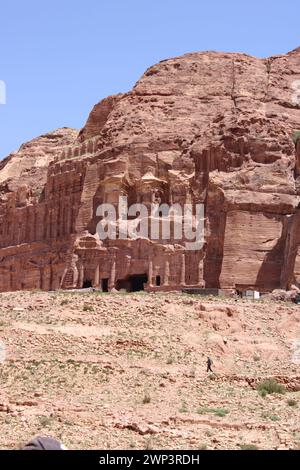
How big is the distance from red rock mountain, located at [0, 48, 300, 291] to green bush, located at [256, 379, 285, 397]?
666 inches

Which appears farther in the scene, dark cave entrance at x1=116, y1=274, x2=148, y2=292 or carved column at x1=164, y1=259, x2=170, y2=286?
dark cave entrance at x1=116, y1=274, x2=148, y2=292

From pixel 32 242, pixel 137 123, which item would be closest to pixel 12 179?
pixel 32 242

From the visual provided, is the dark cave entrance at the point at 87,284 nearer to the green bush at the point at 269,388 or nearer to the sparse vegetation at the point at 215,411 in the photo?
the green bush at the point at 269,388

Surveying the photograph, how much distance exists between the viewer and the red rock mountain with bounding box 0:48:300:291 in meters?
60.2

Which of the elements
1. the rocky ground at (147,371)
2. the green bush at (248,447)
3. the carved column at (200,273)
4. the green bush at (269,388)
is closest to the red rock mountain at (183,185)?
the carved column at (200,273)

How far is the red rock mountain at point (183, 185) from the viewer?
197 ft

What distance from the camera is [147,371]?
39.8 m

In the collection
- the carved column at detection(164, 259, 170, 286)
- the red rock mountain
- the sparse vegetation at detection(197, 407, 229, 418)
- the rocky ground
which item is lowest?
the sparse vegetation at detection(197, 407, 229, 418)

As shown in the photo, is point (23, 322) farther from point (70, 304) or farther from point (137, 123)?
point (137, 123)

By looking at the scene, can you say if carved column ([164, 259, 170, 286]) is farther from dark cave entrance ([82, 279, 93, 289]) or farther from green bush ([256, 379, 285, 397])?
green bush ([256, 379, 285, 397])

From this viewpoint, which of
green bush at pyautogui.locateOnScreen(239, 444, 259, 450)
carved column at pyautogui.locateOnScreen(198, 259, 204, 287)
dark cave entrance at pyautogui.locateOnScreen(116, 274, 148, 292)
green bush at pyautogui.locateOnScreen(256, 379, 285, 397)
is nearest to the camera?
green bush at pyautogui.locateOnScreen(239, 444, 259, 450)

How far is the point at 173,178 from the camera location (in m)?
64.0

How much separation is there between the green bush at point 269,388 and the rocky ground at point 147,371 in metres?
0.30

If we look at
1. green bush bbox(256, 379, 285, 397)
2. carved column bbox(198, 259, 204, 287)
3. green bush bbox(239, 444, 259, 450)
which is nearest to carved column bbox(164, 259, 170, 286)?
carved column bbox(198, 259, 204, 287)
